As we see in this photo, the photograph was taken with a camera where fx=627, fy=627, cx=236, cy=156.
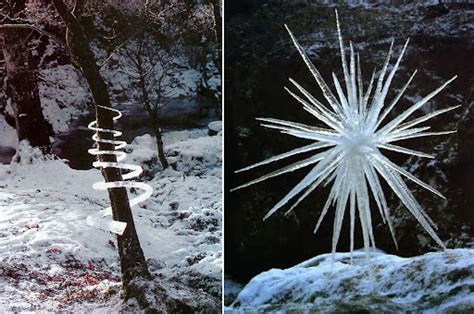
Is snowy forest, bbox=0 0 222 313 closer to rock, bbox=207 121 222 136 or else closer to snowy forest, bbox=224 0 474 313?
rock, bbox=207 121 222 136

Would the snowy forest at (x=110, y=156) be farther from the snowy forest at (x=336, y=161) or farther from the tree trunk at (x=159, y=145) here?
the snowy forest at (x=336, y=161)

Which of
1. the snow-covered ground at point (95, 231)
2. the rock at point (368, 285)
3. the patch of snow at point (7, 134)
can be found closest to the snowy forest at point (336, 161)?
the rock at point (368, 285)

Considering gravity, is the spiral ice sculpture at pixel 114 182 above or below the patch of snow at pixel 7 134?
below

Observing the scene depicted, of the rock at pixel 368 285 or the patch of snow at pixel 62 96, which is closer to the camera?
the rock at pixel 368 285

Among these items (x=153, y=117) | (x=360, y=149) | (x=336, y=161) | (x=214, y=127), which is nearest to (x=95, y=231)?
(x=153, y=117)

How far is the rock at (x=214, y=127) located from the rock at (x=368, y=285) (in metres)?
0.81

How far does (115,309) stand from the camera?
10.7 feet

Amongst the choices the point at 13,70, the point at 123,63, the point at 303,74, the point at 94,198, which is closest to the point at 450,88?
the point at 303,74

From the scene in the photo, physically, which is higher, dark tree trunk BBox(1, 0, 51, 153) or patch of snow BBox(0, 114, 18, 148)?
dark tree trunk BBox(1, 0, 51, 153)

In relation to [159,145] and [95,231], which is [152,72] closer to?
[159,145]

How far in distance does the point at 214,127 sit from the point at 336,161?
68 cm

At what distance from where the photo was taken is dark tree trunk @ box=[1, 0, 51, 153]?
3.26 meters

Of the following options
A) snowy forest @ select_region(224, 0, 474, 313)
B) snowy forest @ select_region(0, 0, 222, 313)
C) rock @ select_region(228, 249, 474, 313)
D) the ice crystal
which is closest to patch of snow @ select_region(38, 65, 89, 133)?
snowy forest @ select_region(0, 0, 222, 313)

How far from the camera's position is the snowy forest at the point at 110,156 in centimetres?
325
